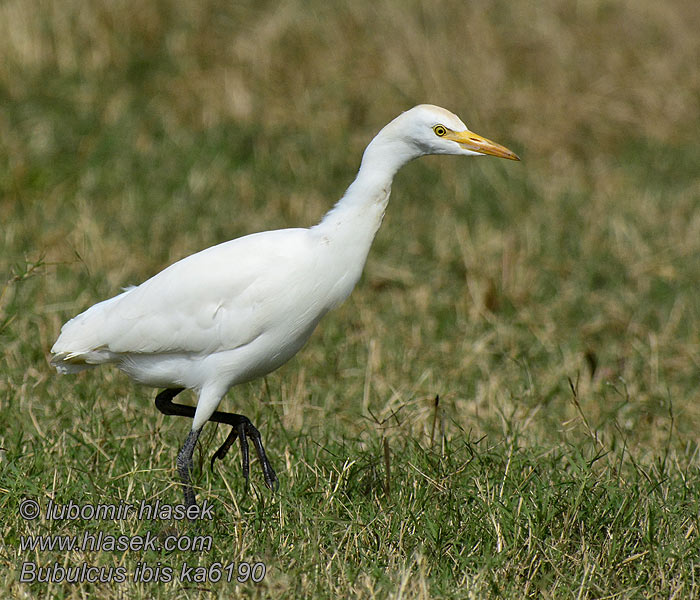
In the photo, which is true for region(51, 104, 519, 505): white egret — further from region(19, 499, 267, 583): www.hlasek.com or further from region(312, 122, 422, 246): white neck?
region(19, 499, 267, 583): www.hlasek.com

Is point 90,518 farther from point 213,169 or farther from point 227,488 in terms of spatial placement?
point 213,169

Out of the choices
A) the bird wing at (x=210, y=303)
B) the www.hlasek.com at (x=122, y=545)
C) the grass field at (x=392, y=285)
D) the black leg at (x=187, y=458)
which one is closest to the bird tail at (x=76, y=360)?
the bird wing at (x=210, y=303)

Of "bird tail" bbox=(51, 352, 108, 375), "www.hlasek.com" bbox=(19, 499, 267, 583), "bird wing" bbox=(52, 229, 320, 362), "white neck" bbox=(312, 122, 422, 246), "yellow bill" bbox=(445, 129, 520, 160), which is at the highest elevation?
"yellow bill" bbox=(445, 129, 520, 160)

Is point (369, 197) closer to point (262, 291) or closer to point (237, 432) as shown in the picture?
point (262, 291)

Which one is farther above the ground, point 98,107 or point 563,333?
point 98,107

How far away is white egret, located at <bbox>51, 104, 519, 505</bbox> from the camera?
3607 mm

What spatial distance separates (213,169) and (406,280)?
6.59ft

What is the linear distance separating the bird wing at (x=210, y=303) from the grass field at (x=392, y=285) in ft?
1.54

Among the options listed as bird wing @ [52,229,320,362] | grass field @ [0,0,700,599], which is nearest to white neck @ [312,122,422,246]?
bird wing @ [52,229,320,362]

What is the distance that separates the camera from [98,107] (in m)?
8.02

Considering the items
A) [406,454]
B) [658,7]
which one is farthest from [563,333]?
[658,7]

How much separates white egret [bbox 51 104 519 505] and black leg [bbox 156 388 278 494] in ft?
0.04

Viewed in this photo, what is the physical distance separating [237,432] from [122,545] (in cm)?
77

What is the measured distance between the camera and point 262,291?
361 cm
